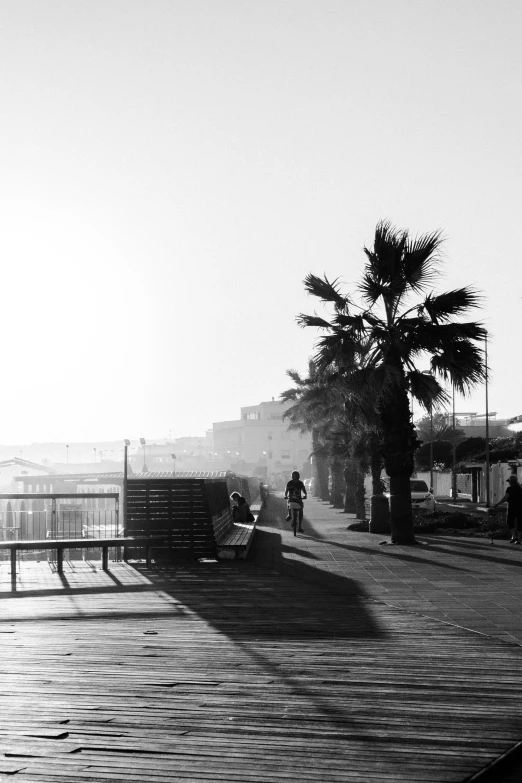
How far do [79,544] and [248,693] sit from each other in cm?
953

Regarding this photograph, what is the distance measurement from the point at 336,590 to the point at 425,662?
5452 millimetres

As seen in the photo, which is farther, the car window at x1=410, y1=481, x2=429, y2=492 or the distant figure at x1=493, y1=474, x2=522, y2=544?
the car window at x1=410, y1=481, x2=429, y2=492

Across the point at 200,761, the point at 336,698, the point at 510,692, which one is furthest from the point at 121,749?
the point at 510,692

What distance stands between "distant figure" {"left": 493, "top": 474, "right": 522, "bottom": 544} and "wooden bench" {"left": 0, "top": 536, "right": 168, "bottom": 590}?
29.2 ft

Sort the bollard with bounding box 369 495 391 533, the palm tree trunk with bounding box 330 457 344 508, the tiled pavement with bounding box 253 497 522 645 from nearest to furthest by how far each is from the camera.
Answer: the tiled pavement with bounding box 253 497 522 645 → the bollard with bounding box 369 495 391 533 → the palm tree trunk with bounding box 330 457 344 508

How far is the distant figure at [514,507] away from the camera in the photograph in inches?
907

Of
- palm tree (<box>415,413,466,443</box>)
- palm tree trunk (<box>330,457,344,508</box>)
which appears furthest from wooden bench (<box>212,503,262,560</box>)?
palm tree (<box>415,413,466,443</box>)

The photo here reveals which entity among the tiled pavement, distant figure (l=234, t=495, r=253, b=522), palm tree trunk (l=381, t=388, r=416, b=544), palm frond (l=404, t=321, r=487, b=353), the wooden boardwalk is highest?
palm frond (l=404, t=321, r=487, b=353)

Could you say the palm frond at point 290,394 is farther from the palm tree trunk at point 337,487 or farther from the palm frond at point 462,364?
the palm frond at point 462,364

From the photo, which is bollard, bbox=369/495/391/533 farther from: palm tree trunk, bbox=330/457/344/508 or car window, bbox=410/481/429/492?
palm tree trunk, bbox=330/457/344/508

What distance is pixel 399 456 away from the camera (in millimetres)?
23703

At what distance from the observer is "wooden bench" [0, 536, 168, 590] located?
15.6m

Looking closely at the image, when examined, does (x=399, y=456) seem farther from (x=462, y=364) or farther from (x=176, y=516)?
(x=176, y=516)

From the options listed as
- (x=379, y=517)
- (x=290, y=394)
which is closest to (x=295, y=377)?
(x=290, y=394)
